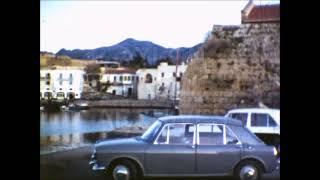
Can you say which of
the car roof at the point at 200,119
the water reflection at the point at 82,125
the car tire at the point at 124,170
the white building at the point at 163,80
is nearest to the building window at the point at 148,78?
the white building at the point at 163,80

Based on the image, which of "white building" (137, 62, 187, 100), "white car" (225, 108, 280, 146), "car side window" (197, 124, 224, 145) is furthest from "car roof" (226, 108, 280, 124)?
"white building" (137, 62, 187, 100)

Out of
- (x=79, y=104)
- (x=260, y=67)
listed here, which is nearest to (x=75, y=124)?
(x=79, y=104)

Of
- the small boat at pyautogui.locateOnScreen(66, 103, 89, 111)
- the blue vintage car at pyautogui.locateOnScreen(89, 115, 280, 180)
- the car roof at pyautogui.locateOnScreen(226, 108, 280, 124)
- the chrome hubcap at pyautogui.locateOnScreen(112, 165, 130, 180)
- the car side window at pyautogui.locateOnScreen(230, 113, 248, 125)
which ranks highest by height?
the small boat at pyautogui.locateOnScreen(66, 103, 89, 111)

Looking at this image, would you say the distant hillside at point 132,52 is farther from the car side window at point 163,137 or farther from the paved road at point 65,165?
the paved road at point 65,165

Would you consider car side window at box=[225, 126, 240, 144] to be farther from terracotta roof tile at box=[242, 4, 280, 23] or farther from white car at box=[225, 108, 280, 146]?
terracotta roof tile at box=[242, 4, 280, 23]

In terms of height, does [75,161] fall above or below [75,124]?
below
